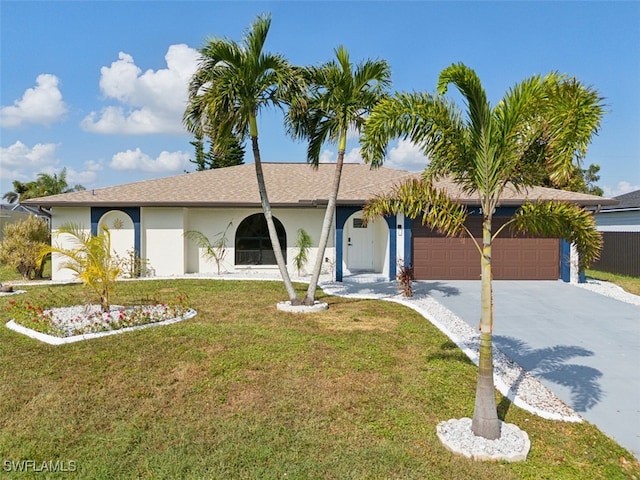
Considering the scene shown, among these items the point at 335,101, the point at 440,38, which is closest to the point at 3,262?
the point at 335,101

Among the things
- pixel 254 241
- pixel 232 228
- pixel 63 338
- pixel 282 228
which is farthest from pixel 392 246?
pixel 63 338

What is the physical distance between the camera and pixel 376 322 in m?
8.95

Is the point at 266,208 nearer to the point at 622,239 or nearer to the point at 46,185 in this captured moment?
the point at 622,239

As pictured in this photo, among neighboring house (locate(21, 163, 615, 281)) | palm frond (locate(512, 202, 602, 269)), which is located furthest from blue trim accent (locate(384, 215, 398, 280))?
palm frond (locate(512, 202, 602, 269))

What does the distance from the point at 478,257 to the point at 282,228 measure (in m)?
7.92

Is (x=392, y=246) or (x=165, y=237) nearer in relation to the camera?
(x=392, y=246)

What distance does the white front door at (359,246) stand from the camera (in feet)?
57.7

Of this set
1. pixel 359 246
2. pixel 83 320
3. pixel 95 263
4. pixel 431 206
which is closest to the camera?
pixel 431 206

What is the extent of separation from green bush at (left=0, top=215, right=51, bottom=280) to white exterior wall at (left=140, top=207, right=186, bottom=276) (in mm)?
3877

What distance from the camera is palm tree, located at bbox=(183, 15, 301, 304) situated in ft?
28.5

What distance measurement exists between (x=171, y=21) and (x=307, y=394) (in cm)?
1024

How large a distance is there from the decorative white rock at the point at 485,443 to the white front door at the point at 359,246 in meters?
13.0

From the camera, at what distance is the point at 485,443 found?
4219mm

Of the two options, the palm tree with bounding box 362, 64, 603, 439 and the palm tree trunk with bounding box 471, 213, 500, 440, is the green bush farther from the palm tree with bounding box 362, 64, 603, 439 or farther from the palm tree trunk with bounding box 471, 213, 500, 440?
the palm tree trunk with bounding box 471, 213, 500, 440
